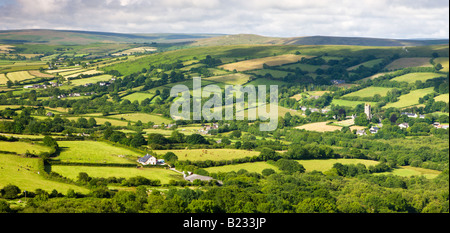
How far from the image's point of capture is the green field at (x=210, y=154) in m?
54.6

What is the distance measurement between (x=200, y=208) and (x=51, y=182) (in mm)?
15341

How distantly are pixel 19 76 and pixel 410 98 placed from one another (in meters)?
→ 80.0

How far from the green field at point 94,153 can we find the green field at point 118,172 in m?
→ 2.67

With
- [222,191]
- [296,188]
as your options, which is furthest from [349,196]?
[222,191]

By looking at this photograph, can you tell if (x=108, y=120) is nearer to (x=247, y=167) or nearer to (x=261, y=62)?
(x=247, y=167)

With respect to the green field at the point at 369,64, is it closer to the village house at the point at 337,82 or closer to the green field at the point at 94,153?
the village house at the point at 337,82

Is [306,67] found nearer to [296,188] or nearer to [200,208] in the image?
[296,188]

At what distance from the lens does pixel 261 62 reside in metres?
126

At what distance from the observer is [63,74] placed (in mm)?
108562

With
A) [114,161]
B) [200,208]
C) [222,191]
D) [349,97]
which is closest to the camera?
[200,208]

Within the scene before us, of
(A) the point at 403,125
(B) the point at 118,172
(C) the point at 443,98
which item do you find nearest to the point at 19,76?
(B) the point at 118,172

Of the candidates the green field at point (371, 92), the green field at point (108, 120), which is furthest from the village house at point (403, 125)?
the green field at point (108, 120)

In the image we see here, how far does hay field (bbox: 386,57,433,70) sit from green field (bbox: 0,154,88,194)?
309 feet
